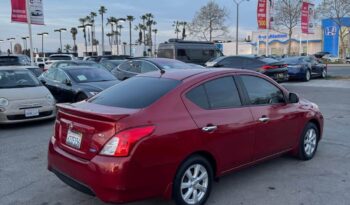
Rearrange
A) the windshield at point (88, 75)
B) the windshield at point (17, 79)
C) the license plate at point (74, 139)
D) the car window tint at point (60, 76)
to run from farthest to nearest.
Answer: the car window tint at point (60, 76) < the windshield at point (88, 75) < the windshield at point (17, 79) < the license plate at point (74, 139)

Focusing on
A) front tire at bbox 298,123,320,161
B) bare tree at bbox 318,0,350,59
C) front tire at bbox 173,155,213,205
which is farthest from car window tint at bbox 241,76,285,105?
bare tree at bbox 318,0,350,59

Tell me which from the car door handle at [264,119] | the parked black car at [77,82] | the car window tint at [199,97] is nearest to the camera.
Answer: the car window tint at [199,97]

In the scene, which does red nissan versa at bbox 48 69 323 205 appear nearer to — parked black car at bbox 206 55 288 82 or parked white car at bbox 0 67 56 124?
parked white car at bbox 0 67 56 124

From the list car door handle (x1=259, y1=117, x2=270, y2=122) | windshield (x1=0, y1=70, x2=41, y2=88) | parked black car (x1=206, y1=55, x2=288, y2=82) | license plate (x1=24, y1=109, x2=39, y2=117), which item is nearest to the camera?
car door handle (x1=259, y1=117, x2=270, y2=122)

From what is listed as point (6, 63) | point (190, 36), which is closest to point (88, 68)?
point (6, 63)

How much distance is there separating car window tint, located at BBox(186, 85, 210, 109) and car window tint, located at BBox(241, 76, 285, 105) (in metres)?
0.82

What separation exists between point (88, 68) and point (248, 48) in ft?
221

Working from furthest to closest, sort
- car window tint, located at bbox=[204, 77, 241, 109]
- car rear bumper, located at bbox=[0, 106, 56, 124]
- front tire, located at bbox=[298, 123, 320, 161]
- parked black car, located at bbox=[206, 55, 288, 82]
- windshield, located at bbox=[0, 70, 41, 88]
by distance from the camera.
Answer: parked black car, located at bbox=[206, 55, 288, 82] → windshield, located at bbox=[0, 70, 41, 88] → car rear bumper, located at bbox=[0, 106, 56, 124] → front tire, located at bbox=[298, 123, 320, 161] → car window tint, located at bbox=[204, 77, 241, 109]

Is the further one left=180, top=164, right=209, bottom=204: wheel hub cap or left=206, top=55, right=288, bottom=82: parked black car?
left=206, top=55, right=288, bottom=82: parked black car

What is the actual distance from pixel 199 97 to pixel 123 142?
114cm

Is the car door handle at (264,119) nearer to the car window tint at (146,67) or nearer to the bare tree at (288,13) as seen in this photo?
the car window tint at (146,67)

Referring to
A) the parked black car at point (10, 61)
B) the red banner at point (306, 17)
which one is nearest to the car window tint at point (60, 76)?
the parked black car at point (10, 61)

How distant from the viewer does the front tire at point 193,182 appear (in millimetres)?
3982

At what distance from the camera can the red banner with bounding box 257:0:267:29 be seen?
28.5m
